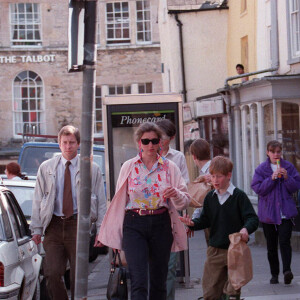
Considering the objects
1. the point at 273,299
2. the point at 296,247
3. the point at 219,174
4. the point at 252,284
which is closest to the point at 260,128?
the point at 296,247

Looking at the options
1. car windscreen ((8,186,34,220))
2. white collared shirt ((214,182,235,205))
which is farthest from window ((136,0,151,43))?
white collared shirt ((214,182,235,205))

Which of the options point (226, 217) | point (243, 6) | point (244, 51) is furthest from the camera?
point (244, 51)

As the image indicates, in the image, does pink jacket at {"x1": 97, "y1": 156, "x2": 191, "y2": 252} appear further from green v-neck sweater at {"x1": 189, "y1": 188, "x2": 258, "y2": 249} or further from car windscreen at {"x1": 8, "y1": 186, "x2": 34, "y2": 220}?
car windscreen at {"x1": 8, "y1": 186, "x2": 34, "y2": 220}

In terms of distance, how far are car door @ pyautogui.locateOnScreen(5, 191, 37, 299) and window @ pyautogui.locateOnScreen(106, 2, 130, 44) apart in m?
33.6

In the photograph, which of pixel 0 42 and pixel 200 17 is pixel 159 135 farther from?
pixel 0 42

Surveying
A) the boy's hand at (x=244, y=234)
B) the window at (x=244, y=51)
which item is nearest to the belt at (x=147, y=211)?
the boy's hand at (x=244, y=234)

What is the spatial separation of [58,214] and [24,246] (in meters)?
0.51

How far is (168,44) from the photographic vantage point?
30.1 metres

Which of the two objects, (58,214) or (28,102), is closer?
(58,214)

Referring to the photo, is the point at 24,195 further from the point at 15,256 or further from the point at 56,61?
the point at 56,61

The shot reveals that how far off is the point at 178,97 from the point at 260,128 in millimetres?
7990

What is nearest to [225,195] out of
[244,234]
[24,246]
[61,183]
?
[244,234]

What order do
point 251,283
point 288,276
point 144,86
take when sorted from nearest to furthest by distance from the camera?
point 288,276 < point 251,283 < point 144,86

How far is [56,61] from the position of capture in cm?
4134
